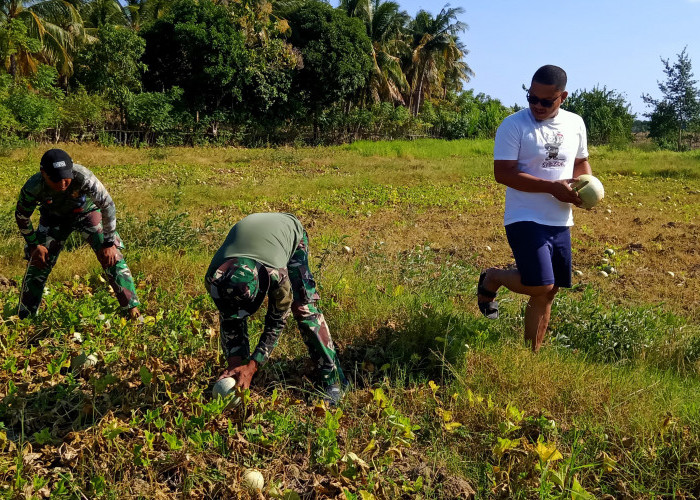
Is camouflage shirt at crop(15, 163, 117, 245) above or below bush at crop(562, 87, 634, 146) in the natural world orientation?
below

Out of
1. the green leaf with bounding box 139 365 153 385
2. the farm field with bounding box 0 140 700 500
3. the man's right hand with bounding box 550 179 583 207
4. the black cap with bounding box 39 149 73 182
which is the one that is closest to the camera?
the farm field with bounding box 0 140 700 500

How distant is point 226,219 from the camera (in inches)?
289

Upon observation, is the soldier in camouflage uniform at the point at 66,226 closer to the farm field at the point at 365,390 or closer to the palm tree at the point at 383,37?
the farm field at the point at 365,390

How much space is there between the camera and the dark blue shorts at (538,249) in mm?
3199

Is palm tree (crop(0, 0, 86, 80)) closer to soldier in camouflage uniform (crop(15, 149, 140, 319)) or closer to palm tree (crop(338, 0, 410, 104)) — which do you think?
palm tree (crop(338, 0, 410, 104))

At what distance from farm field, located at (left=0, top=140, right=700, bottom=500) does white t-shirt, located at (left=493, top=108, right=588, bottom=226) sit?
2.65 ft

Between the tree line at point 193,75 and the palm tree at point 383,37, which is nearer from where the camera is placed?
the tree line at point 193,75

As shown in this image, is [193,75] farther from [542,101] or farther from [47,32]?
[542,101]

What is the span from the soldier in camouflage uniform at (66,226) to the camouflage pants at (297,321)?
5.05 feet

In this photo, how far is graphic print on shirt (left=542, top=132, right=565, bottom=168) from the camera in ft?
10.7

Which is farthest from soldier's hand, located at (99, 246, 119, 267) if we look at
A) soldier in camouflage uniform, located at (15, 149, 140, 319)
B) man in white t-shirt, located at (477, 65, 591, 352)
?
man in white t-shirt, located at (477, 65, 591, 352)

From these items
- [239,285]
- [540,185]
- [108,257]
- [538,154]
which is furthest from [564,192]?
[108,257]

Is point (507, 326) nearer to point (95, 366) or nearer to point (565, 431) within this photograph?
point (565, 431)

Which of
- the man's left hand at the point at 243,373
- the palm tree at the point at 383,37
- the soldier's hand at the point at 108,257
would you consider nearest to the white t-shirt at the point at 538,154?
the man's left hand at the point at 243,373
